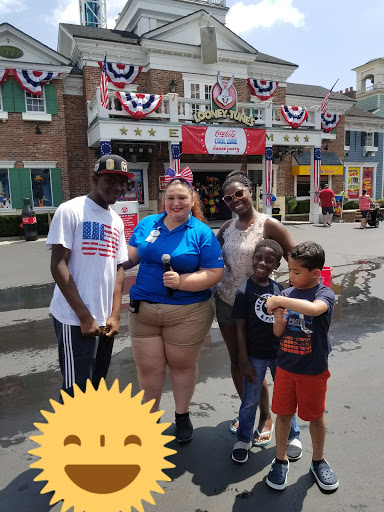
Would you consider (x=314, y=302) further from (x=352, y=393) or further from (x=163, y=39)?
(x=163, y=39)

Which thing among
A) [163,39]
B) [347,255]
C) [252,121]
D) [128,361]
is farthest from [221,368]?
[163,39]

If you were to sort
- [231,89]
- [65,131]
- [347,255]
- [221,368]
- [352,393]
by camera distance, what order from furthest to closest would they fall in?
[65,131] < [231,89] < [347,255] < [221,368] < [352,393]

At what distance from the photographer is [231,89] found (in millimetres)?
14719

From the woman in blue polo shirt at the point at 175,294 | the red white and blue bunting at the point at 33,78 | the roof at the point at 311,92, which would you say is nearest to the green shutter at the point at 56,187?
the red white and blue bunting at the point at 33,78

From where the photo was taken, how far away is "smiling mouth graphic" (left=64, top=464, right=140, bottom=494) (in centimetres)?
104

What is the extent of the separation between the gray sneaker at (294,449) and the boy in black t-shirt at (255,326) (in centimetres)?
28

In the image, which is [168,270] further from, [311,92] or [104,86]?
[311,92]

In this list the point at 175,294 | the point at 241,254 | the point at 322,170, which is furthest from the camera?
→ the point at 322,170

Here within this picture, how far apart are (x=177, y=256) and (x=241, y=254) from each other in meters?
0.48

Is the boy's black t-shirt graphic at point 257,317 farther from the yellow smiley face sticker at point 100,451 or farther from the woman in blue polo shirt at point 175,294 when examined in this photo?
the yellow smiley face sticker at point 100,451

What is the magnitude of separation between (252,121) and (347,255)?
7840mm

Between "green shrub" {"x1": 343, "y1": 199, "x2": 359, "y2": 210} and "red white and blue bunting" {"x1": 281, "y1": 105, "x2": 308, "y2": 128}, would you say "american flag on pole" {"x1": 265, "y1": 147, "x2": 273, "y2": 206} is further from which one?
"green shrub" {"x1": 343, "y1": 199, "x2": 359, "y2": 210}

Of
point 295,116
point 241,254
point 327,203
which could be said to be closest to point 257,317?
point 241,254

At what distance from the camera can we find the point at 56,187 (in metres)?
15.7
